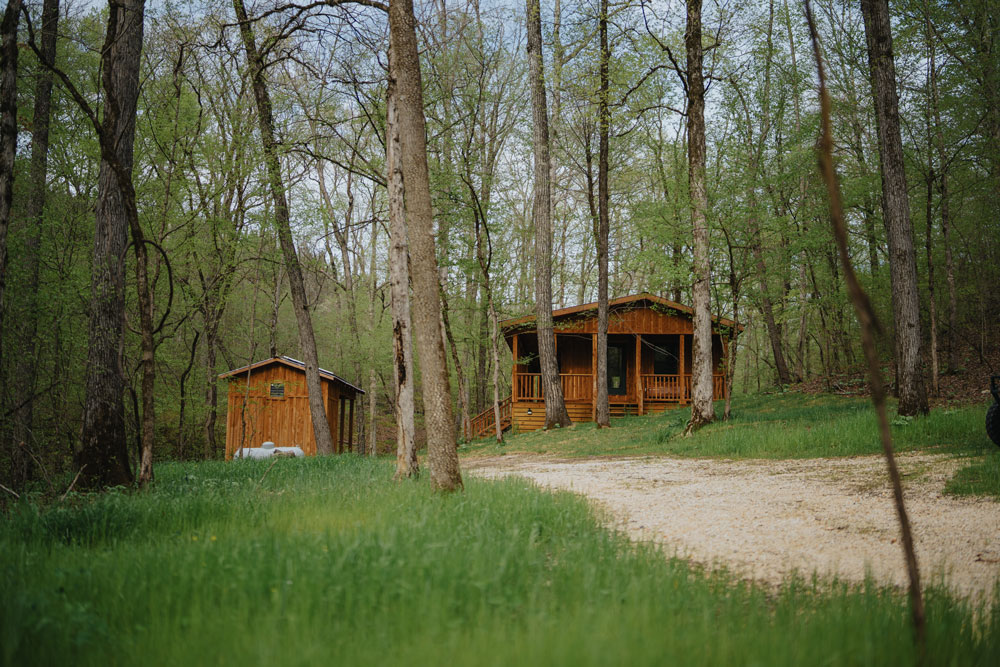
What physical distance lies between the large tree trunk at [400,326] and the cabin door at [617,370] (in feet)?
60.6

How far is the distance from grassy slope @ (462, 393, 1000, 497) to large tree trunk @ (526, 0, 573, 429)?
374cm

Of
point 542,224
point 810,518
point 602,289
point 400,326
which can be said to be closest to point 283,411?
point 542,224

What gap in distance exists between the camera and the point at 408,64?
19.3 ft

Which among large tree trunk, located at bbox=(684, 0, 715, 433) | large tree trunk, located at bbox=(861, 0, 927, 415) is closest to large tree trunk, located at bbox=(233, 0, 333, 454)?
large tree trunk, located at bbox=(684, 0, 715, 433)

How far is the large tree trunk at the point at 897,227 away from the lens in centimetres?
A: 936

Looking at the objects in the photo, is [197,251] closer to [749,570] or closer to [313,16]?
[313,16]

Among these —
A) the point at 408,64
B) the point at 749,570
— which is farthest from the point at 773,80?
the point at 749,570

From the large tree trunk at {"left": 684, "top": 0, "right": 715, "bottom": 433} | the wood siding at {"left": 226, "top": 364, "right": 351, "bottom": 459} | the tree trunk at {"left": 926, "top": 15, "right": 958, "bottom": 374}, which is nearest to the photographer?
the large tree trunk at {"left": 684, "top": 0, "right": 715, "bottom": 433}

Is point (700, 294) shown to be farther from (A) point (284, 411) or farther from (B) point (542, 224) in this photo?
(A) point (284, 411)

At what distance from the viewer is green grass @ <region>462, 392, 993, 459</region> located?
7949 millimetres

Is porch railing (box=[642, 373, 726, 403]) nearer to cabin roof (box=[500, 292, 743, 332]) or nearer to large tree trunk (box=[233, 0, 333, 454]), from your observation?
cabin roof (box=[500, 292, 743, 332])

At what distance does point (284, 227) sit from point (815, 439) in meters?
11.9

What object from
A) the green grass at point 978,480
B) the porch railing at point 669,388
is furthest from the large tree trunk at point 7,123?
the porch railing at point 669,388

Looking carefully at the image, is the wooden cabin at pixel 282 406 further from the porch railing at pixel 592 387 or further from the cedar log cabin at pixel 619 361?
the porch railing at pixel 592 387
